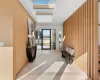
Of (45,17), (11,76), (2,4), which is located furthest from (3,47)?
(45,17)

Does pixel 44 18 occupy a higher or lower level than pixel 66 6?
higher

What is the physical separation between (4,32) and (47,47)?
12.3m

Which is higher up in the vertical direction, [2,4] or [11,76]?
[2,4]

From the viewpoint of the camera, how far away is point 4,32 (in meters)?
4.79

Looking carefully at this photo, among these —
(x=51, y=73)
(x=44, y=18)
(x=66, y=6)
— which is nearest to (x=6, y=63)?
(x=51, y=73)

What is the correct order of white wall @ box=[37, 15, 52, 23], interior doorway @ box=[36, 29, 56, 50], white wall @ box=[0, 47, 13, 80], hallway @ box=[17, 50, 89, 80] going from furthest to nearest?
interior doorway @ box=[36, 29, 56, 50], white wall @ box=[37, 15, 52, 23], hallway @ box=[17, 50, 89, 80], white wall @ box=[0, 47, 13, 80]

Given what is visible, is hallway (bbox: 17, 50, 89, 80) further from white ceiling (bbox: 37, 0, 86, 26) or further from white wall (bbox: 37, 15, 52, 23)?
white wall (bbox: 37, 15, 52, 23)

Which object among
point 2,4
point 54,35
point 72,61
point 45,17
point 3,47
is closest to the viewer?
point 3,47

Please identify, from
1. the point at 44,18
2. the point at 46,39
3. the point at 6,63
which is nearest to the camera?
the point at 6,63

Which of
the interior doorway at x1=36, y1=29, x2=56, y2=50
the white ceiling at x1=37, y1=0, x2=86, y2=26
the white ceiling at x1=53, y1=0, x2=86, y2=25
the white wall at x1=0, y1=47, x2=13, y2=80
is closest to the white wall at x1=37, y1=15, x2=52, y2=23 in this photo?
the white ceiling at x1=37, y1=0, x2=86, y2=26

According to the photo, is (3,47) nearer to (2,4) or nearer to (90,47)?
(2,4)

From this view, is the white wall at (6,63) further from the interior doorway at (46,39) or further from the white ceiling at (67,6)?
the interior doorway at (46,39)

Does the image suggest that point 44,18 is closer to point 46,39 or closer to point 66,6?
point 46,39

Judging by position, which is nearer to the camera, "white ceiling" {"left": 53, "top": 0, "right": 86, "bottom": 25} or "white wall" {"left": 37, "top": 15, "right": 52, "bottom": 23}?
"white ceiling" {"left": 53, "top": 0, "right": 86, "bottom": 25}
